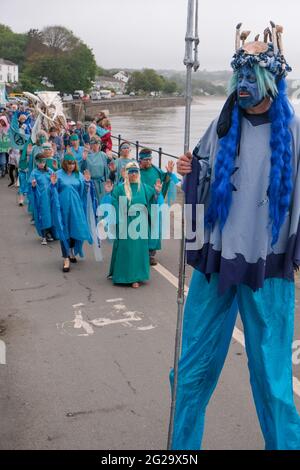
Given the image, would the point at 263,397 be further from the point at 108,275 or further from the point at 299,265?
the point at 108,275

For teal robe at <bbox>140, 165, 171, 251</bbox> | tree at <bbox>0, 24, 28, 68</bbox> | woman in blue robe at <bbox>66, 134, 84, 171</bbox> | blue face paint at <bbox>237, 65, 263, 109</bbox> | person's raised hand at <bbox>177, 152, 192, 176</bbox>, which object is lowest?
teal robe at <bbox>140, 165, 171, 251</bbox>

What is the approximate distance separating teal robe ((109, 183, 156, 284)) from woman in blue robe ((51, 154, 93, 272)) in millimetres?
831

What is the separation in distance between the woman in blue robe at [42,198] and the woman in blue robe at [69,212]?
0.84 metres

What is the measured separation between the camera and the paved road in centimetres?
382

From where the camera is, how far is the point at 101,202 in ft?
24.8

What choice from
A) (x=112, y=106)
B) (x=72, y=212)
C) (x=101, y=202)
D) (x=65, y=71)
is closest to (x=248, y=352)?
(x=101, y=202)

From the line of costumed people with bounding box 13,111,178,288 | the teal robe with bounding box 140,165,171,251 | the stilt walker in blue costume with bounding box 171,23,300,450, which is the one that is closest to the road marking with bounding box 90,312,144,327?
the line of costumed people with bounding box 13,111,178,288

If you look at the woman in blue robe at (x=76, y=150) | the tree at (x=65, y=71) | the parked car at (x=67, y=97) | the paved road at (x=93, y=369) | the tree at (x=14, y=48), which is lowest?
the paved road at (x=93, y=369)

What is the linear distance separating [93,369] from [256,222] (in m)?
2.21

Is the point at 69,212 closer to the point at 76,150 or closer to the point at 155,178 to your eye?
the point at 155,178

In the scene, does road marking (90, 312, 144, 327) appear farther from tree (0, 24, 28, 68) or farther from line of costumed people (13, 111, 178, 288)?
tree (0, 24, 28, 68)

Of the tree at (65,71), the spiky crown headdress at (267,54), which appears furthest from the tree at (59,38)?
the spiky crown headdress at (267,54)

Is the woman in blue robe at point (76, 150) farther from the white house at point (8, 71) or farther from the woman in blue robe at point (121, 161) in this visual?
the white house at point (8, 71)

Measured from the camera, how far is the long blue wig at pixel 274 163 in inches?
117
